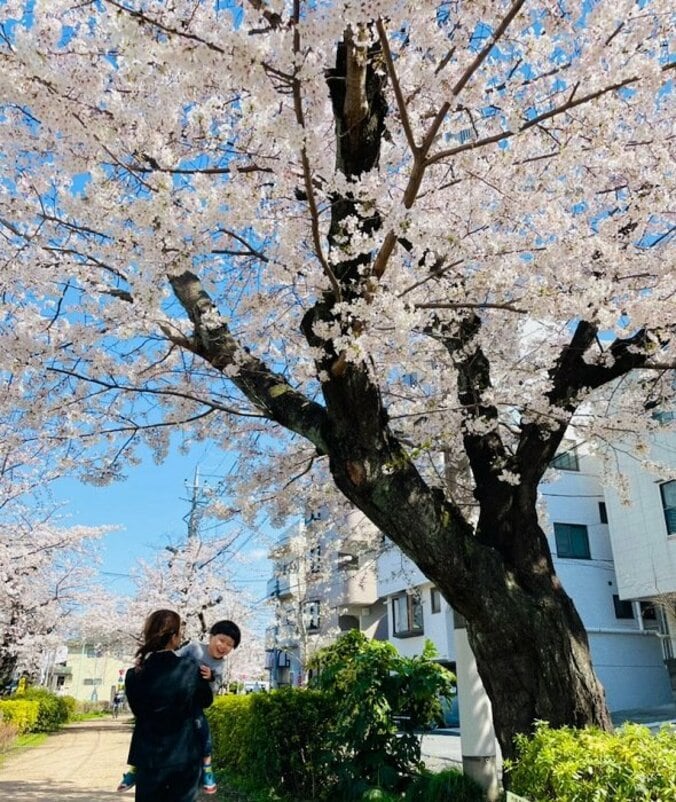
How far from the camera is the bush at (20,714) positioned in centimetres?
1414

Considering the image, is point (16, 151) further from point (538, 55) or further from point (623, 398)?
point (623, 398)

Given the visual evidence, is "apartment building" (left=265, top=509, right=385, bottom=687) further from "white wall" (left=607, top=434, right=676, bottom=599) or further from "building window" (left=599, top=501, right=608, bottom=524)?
"white wall" (left=607, top=434, right=676, bottom=599)

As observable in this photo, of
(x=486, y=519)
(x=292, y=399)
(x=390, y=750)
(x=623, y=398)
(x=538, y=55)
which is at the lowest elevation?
(x=390, y=750)

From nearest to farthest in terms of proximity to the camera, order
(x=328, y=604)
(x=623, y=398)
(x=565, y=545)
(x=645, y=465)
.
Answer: (x=645, y=465), (x=623, y=398), (x=565, y=545), (x=328, y=604)

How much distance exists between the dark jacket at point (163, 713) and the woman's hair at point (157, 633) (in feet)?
0.43

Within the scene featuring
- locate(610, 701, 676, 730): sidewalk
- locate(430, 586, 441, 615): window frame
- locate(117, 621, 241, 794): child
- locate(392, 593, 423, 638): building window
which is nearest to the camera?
locate(117, 621, 241, 794): child

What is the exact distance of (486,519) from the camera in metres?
5.38

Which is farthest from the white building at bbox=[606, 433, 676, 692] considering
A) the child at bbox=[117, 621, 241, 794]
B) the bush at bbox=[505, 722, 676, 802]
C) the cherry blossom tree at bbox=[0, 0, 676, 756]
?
the child at bbox=[117, 621, 241, 794]

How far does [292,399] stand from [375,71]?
231 centimetres

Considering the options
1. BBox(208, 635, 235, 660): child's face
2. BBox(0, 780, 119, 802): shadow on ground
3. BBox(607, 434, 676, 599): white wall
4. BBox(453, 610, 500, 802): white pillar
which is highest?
BBox(607, 434, 676, 599): white wall

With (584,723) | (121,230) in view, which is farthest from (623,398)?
(121,230)

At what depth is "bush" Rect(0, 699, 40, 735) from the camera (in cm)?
1414

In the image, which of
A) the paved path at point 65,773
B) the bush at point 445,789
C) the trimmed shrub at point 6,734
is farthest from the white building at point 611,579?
the bush at point 445,789

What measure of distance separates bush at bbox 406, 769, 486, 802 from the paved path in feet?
11.2
